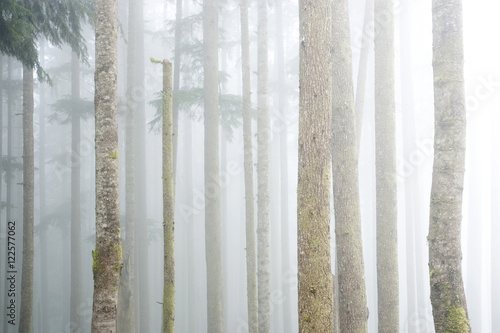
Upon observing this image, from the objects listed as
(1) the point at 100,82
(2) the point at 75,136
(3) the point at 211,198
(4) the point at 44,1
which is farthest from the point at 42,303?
(1) the point at 100,82

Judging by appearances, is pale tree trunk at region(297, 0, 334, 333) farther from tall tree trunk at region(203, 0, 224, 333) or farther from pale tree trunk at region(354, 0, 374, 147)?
tall tree trunk at region(203, 0, 224, 333)

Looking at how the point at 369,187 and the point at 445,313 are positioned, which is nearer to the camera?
the point at 445,313

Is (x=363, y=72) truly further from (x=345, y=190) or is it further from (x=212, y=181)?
(x=345, y=190)

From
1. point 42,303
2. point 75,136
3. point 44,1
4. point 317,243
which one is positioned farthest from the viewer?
point 42,303

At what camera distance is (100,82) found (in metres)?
5.34

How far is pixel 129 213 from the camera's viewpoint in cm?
1309

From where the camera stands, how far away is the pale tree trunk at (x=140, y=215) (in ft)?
47.9

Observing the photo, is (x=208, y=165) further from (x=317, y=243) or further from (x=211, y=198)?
(x=317, y=243)

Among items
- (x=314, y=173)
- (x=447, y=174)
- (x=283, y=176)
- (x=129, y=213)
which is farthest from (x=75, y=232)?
(x=447, y=174)

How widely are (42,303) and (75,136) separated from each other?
50.9 ft

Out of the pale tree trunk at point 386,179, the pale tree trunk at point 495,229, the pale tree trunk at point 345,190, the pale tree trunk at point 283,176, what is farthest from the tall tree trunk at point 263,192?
the pale tree trunk at point 495,229

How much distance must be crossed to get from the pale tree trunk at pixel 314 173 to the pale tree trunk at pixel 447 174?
4.70 ft

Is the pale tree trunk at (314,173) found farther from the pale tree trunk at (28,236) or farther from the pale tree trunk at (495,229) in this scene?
the pale tree trunk at (495,229)

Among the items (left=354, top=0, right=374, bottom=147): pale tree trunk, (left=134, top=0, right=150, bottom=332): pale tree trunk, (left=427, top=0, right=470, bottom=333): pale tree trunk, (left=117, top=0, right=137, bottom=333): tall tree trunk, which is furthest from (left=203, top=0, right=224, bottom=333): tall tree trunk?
(left=427, top=0, right=470, bottom=333): pale tree trunk
